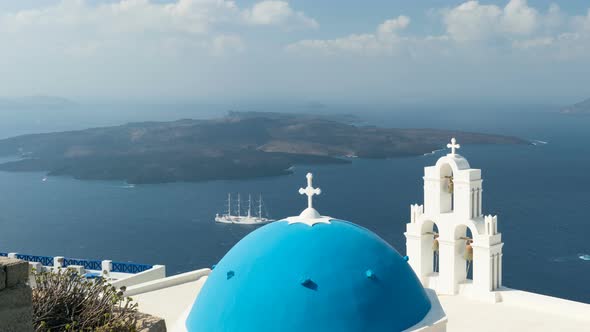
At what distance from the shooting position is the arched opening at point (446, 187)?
16.5 m

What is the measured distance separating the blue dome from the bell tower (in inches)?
228

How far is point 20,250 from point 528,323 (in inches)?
2812

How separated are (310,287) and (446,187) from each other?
7834mm

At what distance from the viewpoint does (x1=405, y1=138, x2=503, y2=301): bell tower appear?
A: 52.5 feet

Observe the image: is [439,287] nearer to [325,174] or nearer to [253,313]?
[253,313]

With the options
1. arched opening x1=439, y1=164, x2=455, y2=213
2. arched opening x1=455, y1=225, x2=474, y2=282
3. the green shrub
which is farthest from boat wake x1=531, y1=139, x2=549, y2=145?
the green shrub

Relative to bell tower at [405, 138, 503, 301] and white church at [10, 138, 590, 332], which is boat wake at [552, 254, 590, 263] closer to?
bell tower at [405, 138, 503, 301]

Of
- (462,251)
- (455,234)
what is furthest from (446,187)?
(462,251)

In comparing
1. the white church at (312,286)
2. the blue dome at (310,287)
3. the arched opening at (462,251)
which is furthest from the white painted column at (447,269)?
the blue dome at (310,287)

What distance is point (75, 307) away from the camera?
28.5 ft

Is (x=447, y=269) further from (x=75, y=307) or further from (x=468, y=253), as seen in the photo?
(x=75, y=307)

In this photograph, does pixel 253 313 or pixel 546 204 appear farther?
pixel 546 204

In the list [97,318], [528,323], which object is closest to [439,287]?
[528,323]

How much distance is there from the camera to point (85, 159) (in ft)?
556
